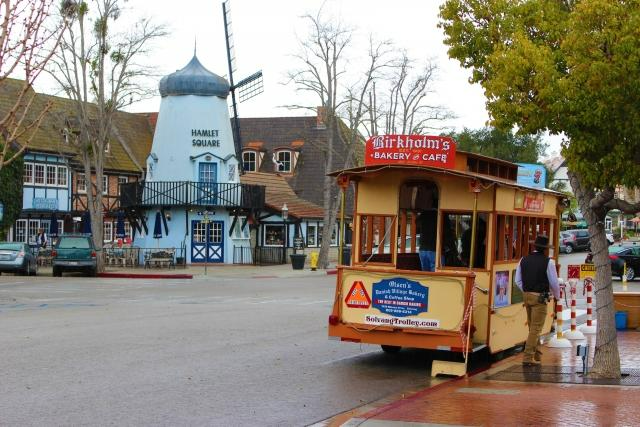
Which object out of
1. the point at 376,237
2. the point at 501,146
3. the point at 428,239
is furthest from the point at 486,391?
the point at 501,146

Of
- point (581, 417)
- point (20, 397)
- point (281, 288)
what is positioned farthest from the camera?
point (281, 288)

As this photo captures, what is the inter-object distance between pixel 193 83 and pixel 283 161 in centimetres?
1809

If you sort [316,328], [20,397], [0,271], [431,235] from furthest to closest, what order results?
[0,271] < [316,328] < [431,235] < [20,397]

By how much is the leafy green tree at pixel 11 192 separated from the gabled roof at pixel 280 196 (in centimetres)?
1267

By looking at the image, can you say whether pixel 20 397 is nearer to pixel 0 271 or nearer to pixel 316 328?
pixel 316 328

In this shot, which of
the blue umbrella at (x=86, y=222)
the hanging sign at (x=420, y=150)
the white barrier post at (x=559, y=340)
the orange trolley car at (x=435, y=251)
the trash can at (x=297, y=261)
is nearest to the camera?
the orange trolley car at (x=435, y=251)

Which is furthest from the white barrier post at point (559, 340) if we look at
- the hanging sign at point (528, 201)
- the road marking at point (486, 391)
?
the road marking at point (486, 391)

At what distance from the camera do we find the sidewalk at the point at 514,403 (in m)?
9.15

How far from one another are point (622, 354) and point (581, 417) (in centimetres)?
556

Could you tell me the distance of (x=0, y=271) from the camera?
39719 millimetres

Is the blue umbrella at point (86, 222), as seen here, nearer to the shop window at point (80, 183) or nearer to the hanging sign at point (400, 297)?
the shop window at point (80, 183)

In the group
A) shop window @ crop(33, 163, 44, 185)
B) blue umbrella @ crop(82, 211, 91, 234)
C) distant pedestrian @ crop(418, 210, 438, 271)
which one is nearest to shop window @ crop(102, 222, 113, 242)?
blue umbrella @ crop(82, 211, 91, 234)

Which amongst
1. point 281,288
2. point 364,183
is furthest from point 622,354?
point 281,288

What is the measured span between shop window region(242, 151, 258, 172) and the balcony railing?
16.7 metres
